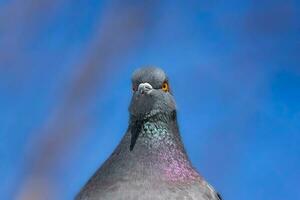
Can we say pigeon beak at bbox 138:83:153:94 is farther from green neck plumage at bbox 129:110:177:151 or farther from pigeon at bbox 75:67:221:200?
green neck plumage at bbox 129:110:177:151

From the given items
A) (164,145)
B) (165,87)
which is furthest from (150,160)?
(165,87)

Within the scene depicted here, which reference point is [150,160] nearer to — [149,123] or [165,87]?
[149,123]

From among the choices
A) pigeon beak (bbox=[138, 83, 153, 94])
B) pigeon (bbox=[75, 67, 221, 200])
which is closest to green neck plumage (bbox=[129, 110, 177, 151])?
pigeon (bbox=[75, 67, 221, 200])

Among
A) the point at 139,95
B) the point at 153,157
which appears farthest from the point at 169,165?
the point at 139,95

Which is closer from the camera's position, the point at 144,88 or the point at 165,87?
the point at 144,88

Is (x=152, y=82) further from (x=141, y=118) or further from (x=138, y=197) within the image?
(x=138, y=197)

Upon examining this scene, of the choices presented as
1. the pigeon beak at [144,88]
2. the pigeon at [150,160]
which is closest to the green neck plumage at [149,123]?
the pigeon at [150,160]

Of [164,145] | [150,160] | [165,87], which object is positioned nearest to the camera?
[150,160]

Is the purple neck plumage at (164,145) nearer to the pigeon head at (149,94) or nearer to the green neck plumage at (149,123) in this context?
the green neck plumage at (149,123)

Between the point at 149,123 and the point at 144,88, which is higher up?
the point at 144,88
